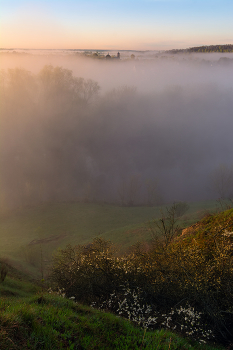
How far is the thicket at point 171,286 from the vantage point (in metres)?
10.4

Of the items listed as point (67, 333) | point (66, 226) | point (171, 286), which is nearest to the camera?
point (67, 333)

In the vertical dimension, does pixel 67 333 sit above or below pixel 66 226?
above

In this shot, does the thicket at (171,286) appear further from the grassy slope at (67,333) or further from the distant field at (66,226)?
the distant field at (66,226)

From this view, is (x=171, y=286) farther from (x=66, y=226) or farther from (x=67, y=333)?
(x=66, y=226)

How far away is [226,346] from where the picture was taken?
9930mm

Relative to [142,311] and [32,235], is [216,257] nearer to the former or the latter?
[142,311]

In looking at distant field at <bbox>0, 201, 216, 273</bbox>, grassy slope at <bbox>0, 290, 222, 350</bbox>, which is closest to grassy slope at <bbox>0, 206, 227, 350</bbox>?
grassy slope at <bbox>0, 290, 222, 350</bbox>

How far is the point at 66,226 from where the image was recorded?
10200 cm

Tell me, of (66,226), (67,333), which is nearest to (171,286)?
(67,333)

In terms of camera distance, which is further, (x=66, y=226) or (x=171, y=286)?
(x=66, y=226)

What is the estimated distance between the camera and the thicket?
10430mm

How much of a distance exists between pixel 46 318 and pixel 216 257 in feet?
27.4

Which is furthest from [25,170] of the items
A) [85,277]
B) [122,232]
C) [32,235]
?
[85,277]

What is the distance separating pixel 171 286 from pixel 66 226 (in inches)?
3715
